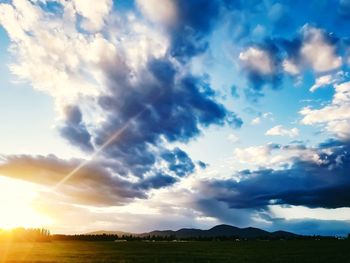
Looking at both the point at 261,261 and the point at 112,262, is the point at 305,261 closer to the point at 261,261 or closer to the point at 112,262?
the point at 261,261

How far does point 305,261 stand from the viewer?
49938mm

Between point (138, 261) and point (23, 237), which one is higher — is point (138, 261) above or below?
below

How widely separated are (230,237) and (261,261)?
14188 cm

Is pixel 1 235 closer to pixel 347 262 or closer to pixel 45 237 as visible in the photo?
pixel 45 237

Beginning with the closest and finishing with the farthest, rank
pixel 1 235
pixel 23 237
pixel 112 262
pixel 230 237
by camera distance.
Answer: pixel 112 262
pixel 1 235
pixel 23 237
pixel 230 237

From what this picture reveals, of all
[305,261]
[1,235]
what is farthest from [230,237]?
[305,261]

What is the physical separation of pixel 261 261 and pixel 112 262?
16420 millimetres

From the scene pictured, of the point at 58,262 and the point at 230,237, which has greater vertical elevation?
the point at 230,237

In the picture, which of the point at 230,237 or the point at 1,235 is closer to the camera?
the point at 1,235

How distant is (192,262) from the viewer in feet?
158

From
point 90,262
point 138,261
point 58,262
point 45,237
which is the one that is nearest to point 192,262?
point 138,261

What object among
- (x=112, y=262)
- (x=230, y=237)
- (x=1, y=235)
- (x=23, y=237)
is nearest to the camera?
(x=112, y=262)

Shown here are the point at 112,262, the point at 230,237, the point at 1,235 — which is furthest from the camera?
the point at 230,237

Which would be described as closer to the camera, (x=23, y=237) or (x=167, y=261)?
(x=167, y=261)
